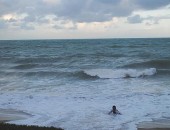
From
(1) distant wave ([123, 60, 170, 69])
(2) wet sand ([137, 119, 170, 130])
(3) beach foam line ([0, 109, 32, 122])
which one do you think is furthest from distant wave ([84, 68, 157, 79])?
(2) wet sand ([137, 119, 170, 130])

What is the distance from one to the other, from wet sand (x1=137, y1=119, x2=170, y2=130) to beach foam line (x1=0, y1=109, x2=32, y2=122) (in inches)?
198

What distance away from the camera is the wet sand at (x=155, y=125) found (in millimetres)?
12609

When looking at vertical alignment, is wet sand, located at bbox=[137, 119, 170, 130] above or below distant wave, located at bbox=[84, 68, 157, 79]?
above

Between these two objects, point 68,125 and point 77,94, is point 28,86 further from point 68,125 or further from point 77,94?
point 68,125

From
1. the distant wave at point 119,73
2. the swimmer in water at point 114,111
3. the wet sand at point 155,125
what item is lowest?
the distant wave at point 119,73

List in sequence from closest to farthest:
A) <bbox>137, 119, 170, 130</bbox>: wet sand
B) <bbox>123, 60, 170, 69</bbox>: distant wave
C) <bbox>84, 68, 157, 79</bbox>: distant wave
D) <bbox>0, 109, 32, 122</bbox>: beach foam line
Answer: <bbox>137, 119, 170, 130</bbox>: wet sand → <bbox>0, 109, 32, 122</bbox>: beach foam line → <bbox>84, 68, 157, 79</bbox>: distant wave → <bbox>123, 60, 170, 69</bbox>: distant wave

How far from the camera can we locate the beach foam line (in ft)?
46.7

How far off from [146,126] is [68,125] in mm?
3010

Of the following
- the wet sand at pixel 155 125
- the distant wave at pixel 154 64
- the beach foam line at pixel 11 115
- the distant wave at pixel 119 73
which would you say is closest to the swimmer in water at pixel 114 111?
the wet sand at pixel 155 125

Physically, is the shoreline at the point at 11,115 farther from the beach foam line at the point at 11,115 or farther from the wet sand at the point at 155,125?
the wet sand at the point at 155,125

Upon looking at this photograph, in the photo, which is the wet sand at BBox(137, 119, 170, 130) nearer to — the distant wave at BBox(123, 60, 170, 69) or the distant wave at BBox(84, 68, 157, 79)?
the distant wave at BBox(84, 68, 157, 79)

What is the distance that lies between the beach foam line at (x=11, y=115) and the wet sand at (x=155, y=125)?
5019 millimetres

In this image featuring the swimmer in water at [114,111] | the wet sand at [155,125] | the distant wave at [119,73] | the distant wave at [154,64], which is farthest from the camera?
the distant wave at [154,64]

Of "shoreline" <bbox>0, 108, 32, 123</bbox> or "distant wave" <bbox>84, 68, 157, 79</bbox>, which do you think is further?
"distant wave" <bbox>84, 68, 157, 79</bbox>
